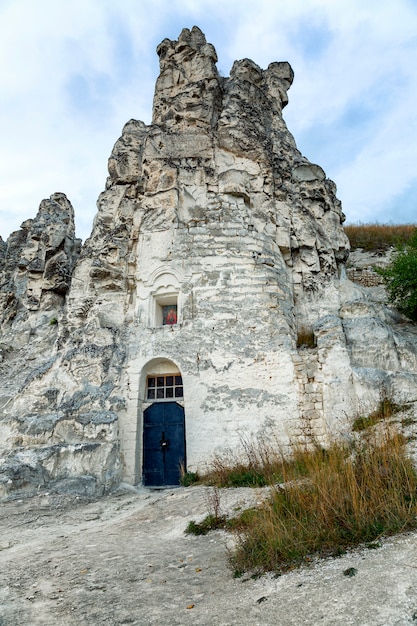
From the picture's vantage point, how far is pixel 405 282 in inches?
544

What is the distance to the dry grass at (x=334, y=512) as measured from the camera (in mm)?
4262

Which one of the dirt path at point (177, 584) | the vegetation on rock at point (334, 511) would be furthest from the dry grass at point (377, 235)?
the dirt path at point (177, 584)

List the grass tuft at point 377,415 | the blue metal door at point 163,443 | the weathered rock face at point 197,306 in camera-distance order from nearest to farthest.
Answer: the grass tuft at point 377,415
the weathered rock face at point 197,306
the blue metal door at point 163,443

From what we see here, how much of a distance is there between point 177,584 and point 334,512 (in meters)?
1.67

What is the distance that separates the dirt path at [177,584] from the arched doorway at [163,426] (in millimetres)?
4320

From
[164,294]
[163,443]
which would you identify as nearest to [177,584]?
[163,443]

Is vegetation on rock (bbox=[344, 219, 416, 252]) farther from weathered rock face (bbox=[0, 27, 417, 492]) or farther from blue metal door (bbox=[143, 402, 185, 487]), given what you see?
blue metal door (bbox=[143, 402, 185, 487])

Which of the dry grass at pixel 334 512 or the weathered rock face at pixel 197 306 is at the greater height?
the weathered rock face at pixel 197 306

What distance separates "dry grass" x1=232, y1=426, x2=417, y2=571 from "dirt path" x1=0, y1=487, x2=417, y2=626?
0.64 feet

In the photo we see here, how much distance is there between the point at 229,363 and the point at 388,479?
7086 millimetres

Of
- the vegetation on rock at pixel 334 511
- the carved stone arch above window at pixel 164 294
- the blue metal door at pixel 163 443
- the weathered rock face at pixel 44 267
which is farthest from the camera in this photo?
the weathered rock face at pixel 44 267

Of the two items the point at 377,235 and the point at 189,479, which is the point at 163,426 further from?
the point at 377,235

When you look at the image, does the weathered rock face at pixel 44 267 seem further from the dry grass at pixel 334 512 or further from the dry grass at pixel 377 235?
the dry grass at pixel 334 512

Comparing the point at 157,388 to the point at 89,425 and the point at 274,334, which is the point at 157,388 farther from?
the point at 274,334
